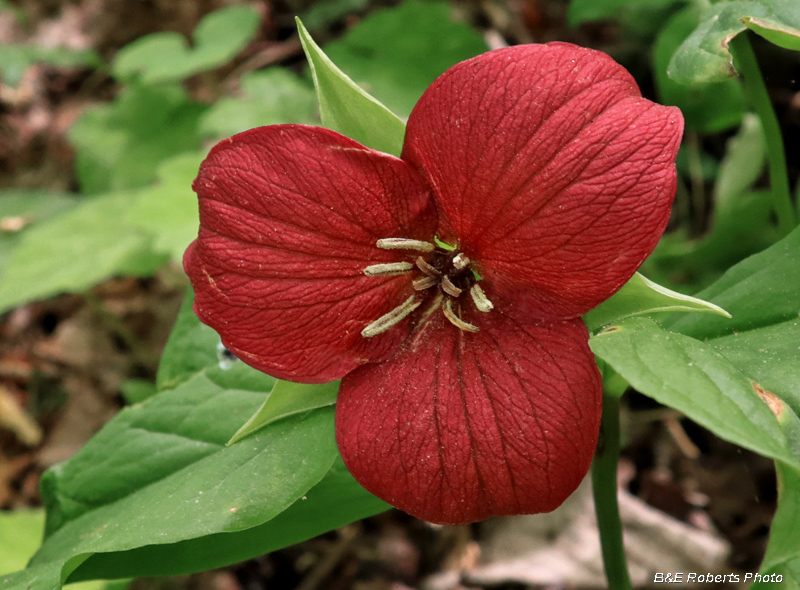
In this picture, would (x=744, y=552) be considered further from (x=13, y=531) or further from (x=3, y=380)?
(x=3, y=380)

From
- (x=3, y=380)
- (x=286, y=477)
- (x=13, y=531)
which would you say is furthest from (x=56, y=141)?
(x=286, y=477)

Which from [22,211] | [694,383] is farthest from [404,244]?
[22,211]

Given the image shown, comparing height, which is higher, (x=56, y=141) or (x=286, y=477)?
(x=286, y=477)

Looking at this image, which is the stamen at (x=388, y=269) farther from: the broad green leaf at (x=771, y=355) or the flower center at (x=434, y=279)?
the broad green leaf at (x=771, y=355)

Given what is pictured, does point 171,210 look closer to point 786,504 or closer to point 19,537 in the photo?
point 19,537

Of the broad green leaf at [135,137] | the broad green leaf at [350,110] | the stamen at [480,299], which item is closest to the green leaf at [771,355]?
the stamen at [480,299]
